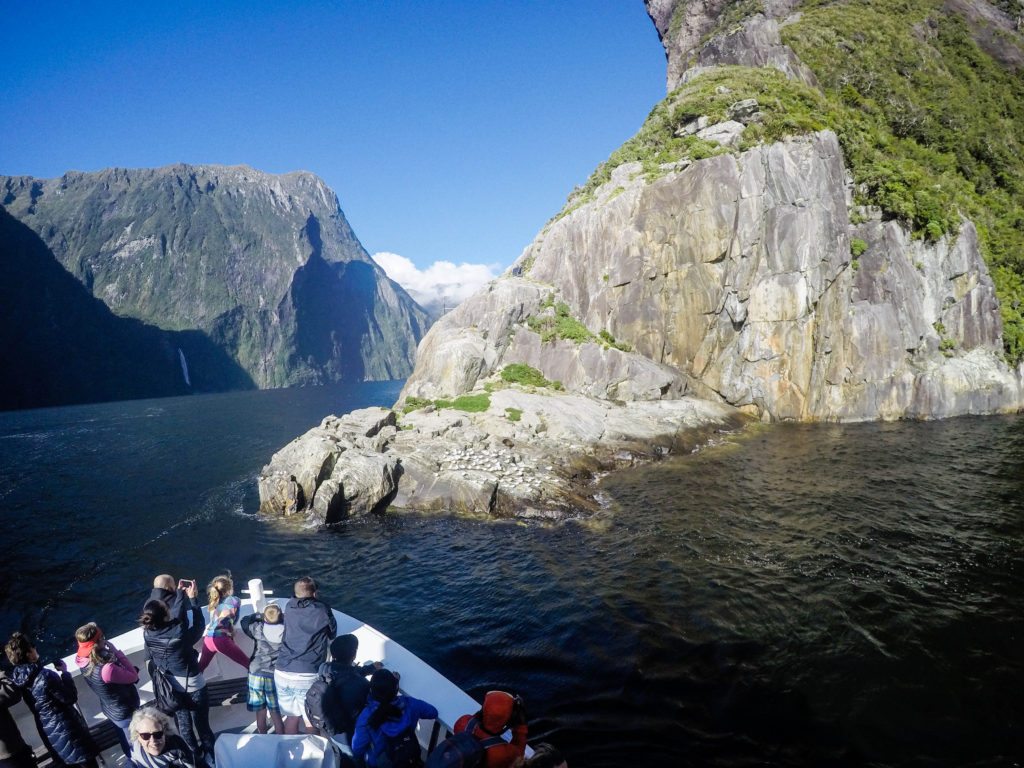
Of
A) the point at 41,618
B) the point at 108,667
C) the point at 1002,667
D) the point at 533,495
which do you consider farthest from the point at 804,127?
the point at 41,618

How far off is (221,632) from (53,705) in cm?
207

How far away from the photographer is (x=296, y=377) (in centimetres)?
18938

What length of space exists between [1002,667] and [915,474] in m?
15.5

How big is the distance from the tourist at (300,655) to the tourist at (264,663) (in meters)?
0.28

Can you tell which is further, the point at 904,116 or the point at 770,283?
the point at 904,116

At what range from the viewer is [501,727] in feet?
15.1

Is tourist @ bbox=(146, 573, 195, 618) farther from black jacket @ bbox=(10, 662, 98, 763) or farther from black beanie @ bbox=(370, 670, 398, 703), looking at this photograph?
black beanie @ bbox=(370, 670, 398, 703)

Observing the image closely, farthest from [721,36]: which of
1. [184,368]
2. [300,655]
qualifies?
[184,368]

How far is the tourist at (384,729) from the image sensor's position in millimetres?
4777

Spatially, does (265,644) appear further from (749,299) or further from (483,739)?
(749,299)

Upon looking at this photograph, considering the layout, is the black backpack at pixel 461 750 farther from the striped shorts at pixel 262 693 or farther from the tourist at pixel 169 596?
the tourist at pixel 169 596

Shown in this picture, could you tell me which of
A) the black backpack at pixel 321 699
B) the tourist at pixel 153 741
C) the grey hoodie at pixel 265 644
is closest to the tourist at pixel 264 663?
the grey hoodie at pixel 265 644

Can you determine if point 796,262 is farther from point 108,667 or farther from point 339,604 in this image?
point 108,667

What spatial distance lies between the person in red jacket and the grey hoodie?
3572mm
